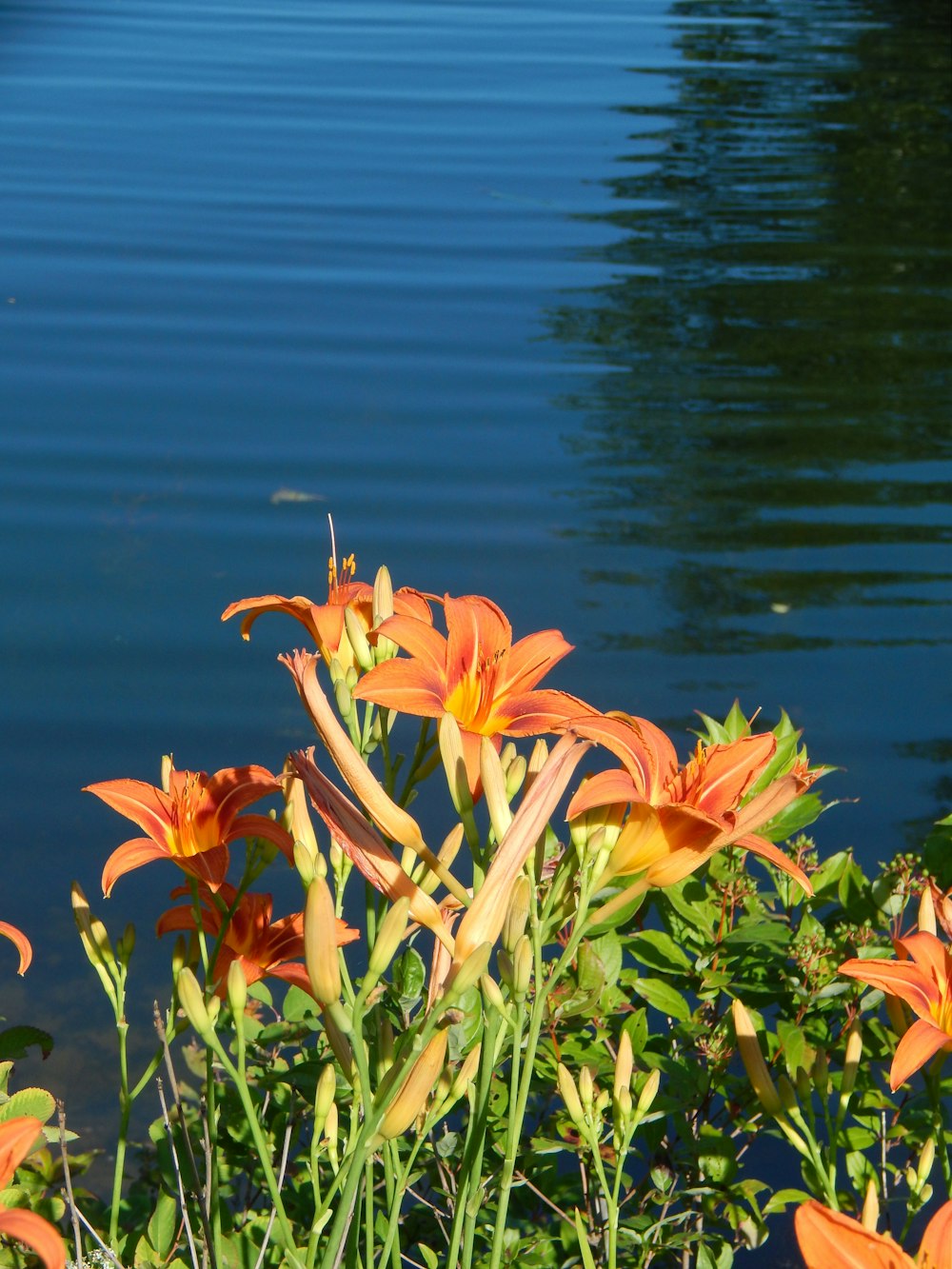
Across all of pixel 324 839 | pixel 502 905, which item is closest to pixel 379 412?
pixel 324 839

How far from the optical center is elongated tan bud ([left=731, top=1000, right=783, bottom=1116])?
121cm

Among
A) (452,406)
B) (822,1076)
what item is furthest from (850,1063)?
(452,406)

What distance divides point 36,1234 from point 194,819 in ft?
1.35

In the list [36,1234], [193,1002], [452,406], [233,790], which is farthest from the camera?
[452,406]

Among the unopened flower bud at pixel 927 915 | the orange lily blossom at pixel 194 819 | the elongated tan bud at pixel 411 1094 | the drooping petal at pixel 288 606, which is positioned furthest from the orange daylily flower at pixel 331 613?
the unopened flower bud at pixel 927 915

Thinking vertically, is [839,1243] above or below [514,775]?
below

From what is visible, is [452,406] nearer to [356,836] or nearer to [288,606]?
[288,606]

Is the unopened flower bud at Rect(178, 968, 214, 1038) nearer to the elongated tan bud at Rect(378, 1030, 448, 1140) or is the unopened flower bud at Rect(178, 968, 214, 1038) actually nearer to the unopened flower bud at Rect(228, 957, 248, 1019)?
the unopened flower bud at Rect(228, 957, 248, 1019)

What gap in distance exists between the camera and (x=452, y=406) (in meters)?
4.42

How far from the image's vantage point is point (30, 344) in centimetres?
459

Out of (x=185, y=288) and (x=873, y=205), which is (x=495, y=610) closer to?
(x=185, y=288)

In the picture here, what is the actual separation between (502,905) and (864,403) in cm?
401

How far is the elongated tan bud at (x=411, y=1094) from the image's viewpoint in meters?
0.91

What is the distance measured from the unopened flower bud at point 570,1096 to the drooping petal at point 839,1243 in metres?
0.30
